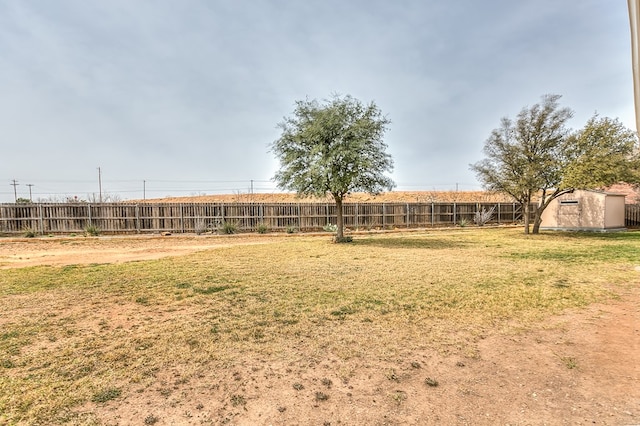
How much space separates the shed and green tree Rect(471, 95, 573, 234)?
15.8 ft

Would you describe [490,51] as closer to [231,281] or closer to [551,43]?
[551,43]

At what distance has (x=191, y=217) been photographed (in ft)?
66.9

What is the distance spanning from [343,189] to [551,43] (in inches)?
395

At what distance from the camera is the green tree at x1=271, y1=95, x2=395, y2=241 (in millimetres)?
13406

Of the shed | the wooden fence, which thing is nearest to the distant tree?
the shed

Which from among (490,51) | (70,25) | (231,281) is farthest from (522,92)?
(70,25)

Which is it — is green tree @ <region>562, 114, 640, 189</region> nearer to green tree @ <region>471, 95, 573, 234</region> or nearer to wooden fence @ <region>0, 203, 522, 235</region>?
green tree @ <region>471, 95, 573, 234</region>

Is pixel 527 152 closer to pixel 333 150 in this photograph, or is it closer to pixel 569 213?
pixel 569 213

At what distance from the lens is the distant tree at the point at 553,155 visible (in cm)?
1517

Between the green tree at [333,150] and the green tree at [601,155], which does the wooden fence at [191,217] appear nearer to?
the green tree at [333,150]

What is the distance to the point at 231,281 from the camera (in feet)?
23.4

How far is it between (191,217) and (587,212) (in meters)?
26.0

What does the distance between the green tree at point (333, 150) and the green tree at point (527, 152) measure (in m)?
7.93

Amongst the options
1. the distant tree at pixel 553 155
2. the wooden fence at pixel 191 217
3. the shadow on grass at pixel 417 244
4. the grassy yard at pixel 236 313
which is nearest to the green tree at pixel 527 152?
the distant tree at pixel 553 155
